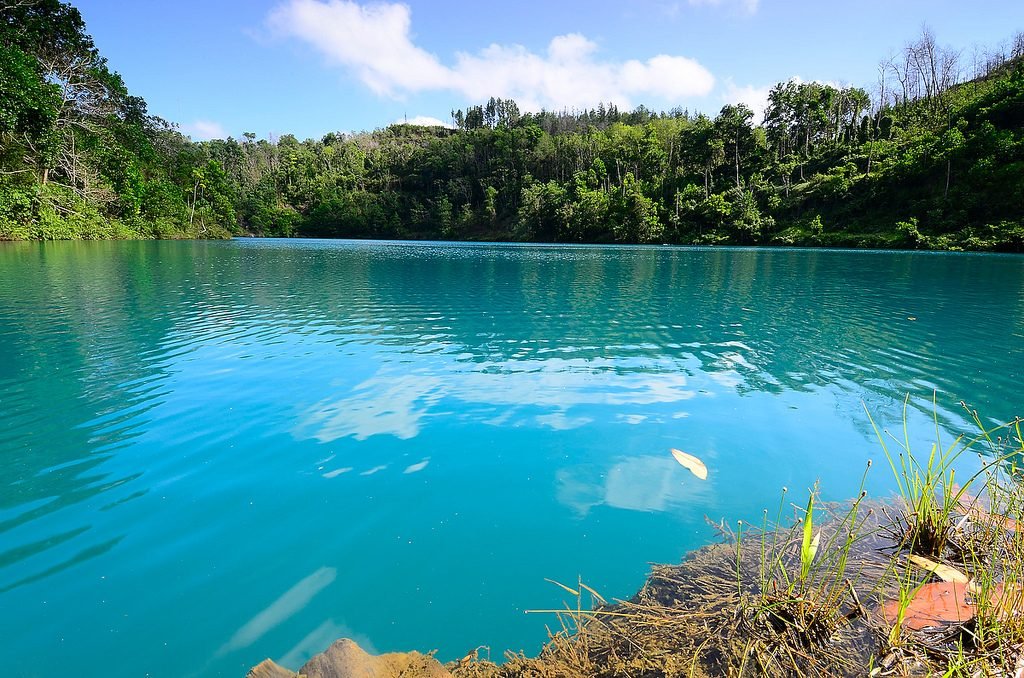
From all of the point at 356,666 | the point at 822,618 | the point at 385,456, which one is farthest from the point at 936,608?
the point at 385,456

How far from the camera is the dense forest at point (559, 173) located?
38.4 metres

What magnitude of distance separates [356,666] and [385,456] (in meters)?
2.78

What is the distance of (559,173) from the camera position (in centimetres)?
8756

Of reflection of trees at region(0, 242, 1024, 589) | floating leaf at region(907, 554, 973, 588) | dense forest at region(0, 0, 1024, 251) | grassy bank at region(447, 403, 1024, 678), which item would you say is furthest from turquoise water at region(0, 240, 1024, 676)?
dense forest at region(0, 0, 1024, 251)

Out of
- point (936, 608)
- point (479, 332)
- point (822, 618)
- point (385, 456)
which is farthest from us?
point (479, 332)

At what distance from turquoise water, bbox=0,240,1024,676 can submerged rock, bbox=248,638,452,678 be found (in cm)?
17

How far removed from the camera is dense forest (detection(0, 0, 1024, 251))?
38406 millimetres

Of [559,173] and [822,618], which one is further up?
[559,173]

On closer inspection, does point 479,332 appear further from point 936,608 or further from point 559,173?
point 559,173

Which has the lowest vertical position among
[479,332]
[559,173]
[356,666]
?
[356,666]

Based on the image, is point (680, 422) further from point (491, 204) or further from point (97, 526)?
point (491, 204)

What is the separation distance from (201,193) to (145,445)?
79252mm

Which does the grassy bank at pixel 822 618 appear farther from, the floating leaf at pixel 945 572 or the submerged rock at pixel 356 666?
the submerged rock at pixel 356 666

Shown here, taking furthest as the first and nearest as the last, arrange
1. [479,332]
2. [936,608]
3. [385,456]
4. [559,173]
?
[559,173] → [479,332] → [385,456] → [936,608]
